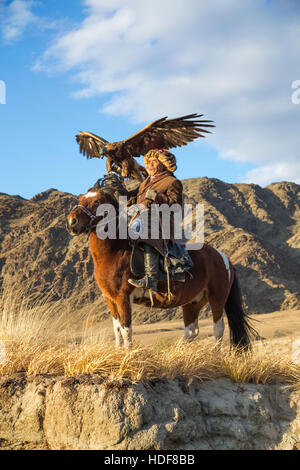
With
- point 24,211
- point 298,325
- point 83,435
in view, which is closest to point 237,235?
point 298,325

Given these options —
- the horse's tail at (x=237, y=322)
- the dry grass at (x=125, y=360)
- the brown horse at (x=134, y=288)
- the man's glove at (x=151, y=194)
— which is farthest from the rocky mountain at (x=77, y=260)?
the man's glove at (x=151, y=194)

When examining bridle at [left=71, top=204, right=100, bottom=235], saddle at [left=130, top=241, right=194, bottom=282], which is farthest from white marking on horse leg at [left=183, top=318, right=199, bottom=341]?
bridle at [left=71, top=204, right=100, bottom=235]

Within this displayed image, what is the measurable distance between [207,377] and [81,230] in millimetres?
1917

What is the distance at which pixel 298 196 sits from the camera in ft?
100.0

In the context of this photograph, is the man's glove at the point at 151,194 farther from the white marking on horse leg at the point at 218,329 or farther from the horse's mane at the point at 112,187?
the white marking on horse leg at the point at 218,329

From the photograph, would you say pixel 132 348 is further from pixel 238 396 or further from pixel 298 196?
pixel 298 196

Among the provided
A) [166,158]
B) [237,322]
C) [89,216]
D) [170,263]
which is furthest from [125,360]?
[166,158]

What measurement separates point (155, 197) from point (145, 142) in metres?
0.81

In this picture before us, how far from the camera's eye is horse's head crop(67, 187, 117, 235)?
14.8 ft

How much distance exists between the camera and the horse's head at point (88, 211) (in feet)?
14.8

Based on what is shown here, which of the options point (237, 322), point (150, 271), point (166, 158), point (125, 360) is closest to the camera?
point (125, 360)

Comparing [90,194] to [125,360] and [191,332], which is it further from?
[191,332]

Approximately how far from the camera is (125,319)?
15.2 ft

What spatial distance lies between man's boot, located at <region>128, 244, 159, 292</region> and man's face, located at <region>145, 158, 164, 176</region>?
93 centimetres
